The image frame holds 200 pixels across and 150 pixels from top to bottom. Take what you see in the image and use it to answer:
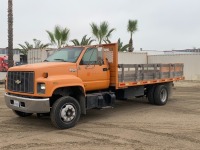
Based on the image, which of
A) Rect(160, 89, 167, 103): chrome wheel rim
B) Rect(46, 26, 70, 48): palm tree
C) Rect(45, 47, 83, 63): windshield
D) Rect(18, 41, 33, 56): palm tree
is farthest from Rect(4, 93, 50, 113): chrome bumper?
Rect(18, 41, 33, 56): palm tree

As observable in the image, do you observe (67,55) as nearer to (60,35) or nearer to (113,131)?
(113,131)

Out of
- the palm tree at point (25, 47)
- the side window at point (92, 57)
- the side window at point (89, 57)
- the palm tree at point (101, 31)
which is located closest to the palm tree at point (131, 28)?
the palm tree at point (101, 31)

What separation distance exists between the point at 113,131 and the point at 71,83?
1.74m

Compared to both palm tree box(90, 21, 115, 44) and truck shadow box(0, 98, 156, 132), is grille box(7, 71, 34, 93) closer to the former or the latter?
truck shadow box(0, 98, 156, 132)

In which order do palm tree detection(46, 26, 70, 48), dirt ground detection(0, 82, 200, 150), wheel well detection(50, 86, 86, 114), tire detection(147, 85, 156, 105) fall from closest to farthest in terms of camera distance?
dirt ground detection(0, 82, 200, 150) → wheel well detection(50, 86, 86, 114) → tire detection(147, 85, 156, 105) → palm tree detection(46, 26, 70, 48)

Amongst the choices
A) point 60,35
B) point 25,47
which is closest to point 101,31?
point 60,35

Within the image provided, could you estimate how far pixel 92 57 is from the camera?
9.20 meters

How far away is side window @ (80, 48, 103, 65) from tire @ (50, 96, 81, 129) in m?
1.33

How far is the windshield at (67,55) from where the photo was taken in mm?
8941

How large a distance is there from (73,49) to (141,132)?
338 cm

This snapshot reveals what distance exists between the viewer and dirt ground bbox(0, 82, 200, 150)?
6535 mm

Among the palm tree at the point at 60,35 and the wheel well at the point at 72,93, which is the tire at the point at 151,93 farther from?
the palm tree at the point at 60,35

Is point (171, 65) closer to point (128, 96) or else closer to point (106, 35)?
point (128, 96)

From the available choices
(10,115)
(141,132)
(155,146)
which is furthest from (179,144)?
(10,115)
